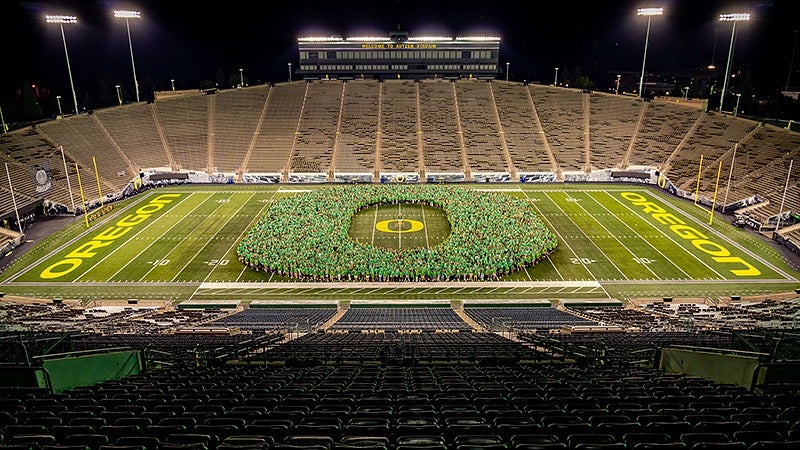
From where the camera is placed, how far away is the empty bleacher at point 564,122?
6006 centimetres

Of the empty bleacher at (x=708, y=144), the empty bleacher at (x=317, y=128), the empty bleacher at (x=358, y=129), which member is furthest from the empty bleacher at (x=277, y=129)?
the empty bleacher at (x=708, y=144)

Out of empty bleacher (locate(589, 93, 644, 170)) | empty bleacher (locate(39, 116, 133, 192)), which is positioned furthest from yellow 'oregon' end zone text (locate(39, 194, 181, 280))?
empty bleacher (locate(589, 93, 644, 170))

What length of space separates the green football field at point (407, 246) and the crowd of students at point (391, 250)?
3.12 ft

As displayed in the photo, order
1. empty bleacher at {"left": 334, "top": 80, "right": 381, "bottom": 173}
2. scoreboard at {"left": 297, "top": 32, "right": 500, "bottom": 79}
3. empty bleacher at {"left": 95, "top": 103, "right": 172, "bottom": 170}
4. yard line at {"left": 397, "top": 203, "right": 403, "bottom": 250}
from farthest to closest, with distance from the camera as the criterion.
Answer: scoreboard at {"left": 297, "top": 32, "right": 500, "bottom": 79} < empty bleacher at {"left": 334, "top": 80, "right": 381, "bottom": 173} < empty bleacher at {"left": 95, "top": 103, "right": 172, "bottom": 170} < yard line at {"left": 397, "top": 203, "right": 403, "bottom": 250}

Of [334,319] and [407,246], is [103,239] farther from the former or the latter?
[334,319]

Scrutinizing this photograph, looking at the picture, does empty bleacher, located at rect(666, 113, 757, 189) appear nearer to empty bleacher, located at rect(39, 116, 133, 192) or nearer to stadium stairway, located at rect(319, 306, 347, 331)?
stadium stairway, located at rect(319, 306, 347, 331)

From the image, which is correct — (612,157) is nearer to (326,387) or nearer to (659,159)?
(659,159)

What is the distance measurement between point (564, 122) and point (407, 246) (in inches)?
1559

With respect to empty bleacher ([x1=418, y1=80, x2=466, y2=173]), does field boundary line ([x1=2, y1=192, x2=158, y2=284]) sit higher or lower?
lower

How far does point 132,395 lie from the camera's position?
885cm

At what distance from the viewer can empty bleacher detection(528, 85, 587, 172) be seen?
6006 centimetres

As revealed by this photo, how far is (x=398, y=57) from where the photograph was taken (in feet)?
275

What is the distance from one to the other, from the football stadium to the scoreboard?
37cm

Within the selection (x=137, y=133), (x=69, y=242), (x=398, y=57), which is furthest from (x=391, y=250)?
Answer: (x=398, y=57)
